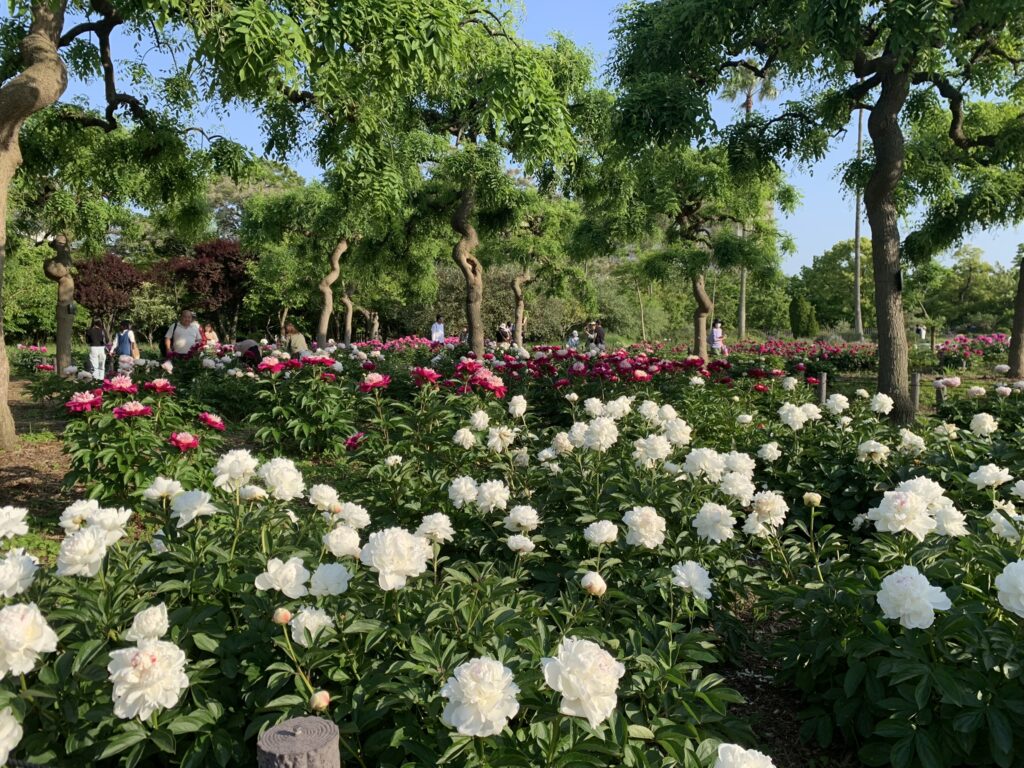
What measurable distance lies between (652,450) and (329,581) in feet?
6.98

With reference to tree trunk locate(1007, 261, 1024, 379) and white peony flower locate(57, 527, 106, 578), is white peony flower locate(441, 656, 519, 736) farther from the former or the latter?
tree trunk locate(1007, 261, 1024, 379)

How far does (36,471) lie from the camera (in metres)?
5.79

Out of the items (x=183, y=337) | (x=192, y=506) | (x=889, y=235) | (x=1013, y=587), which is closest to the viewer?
(x=1013, y=587)

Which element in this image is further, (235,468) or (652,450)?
(652,450)

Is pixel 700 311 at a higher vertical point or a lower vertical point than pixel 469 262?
lower

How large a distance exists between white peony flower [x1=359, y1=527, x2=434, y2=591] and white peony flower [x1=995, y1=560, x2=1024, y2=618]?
5.16 ft

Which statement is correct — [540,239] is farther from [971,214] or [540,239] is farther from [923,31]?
[923,31]

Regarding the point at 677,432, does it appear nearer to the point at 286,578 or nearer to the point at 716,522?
the point at 716,522

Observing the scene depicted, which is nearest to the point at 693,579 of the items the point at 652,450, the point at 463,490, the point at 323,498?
the point at 463,490

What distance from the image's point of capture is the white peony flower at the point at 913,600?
1926 mm

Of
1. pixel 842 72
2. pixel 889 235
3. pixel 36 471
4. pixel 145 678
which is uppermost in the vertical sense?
pixel 842 72

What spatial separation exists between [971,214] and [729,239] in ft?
12.6

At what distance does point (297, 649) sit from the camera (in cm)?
183

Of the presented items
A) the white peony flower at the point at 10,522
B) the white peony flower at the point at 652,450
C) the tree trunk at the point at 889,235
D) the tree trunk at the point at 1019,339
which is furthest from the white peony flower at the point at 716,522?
the tree trunk at the point at 1019,339
